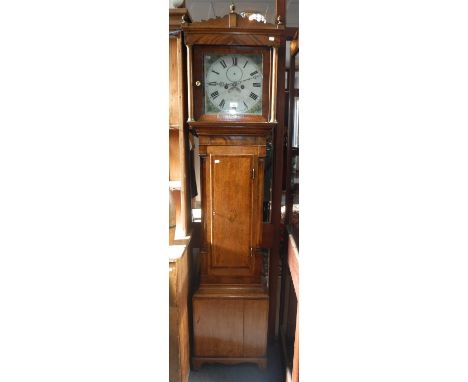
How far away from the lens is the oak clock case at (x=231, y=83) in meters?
1.52

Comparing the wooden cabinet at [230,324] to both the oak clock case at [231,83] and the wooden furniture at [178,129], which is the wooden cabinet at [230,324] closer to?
the wooden furniture at [178,129]

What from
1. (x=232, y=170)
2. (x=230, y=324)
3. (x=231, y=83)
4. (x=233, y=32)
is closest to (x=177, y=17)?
(x=233, y=32)

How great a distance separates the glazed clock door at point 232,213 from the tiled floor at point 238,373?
0.47 metres

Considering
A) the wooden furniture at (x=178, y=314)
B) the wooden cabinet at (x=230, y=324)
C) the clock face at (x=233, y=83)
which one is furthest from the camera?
the wooden cabinet at (x=230, y=324)

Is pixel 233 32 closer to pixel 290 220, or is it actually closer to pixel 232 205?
pixel 232 205

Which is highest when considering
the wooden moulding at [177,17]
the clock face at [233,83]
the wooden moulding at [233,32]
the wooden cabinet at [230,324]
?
the wooden moulding at [177,17]

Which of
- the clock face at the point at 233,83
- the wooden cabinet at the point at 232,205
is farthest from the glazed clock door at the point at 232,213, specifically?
the clock face at the point at 233,83

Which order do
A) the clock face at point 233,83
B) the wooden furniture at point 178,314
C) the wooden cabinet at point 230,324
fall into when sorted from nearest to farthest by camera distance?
the wooden furniture at point 178,314, the clock face at point 233,83, the wooden cabinet at point 230,324

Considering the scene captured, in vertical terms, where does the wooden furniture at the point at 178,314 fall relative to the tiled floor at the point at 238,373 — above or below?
above

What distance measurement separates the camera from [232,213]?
5.25ft

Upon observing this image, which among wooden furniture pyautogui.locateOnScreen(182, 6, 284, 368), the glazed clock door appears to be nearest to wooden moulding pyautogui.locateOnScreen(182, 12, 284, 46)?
wooden furniture pyautogui.locateOnScreen(182, 6, 284, 368)
